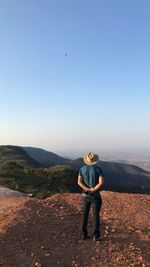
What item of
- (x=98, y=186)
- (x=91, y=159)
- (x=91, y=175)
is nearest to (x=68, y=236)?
(x=98, y=186)

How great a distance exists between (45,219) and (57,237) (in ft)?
4.54

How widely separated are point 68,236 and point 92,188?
4.21 ft

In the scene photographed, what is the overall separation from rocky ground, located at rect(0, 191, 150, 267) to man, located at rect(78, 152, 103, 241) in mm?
329

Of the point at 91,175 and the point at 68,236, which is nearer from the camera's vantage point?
the point at 91,175

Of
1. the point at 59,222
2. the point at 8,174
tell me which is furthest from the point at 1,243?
the point at 8,174

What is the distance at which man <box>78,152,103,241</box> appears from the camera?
8250 millimetres

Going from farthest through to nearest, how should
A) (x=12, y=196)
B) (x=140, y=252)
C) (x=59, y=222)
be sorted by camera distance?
1. (x=12, y=196)
2. (x=59, y=222)
3. (x=140, y=252)

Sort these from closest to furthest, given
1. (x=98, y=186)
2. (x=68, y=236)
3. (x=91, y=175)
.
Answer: (x=98, y=186), (x=91, y=175), (x=68, y=236)

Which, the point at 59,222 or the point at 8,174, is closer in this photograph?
the point at 59,222

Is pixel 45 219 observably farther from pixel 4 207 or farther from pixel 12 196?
pixel 12 196

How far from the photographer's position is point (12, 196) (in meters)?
14.0

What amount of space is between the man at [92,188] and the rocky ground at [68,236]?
329mm

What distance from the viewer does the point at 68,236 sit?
28.1 ft

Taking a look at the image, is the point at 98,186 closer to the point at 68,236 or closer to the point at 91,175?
the point at 91,175
